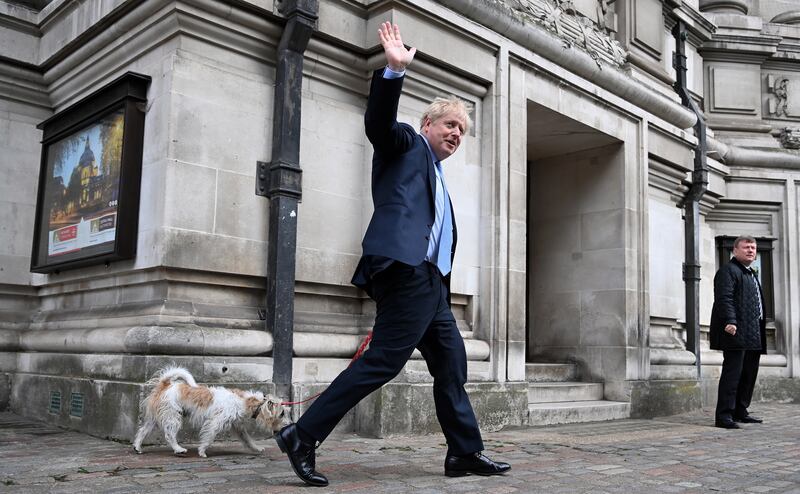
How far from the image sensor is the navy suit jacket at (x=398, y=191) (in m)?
3.92

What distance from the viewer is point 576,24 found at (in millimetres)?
8930

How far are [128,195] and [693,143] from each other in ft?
25.8

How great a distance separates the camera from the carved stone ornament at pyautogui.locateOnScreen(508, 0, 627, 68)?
823 centimetres

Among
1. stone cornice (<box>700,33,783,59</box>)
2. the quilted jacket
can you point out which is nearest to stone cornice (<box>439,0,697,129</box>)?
the quilted jacket

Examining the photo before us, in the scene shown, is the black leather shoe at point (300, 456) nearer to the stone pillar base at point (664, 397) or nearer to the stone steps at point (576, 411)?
the stone steps at point (576, 411)

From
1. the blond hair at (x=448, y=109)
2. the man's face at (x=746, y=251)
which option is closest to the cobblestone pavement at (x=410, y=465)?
the blond hair at (x=448, y=109)

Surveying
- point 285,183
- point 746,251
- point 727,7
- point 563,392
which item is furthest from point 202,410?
point 727,7

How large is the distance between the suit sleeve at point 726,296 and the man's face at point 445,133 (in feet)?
15.6

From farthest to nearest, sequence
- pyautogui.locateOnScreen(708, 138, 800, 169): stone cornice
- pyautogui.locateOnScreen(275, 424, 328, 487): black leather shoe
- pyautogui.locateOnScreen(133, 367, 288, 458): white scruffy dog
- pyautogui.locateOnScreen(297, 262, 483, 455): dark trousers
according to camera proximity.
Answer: pyautogui.locateOnScreen(708, 138, 800, 169): stone cornice < pyautogui.locateOnScreen(133, 367, 288, 458): white scruffy dog < pyautogui.locateOnScreen(297, 262, 483, 455): dark trousers < pyautogui.locateOnScreen(275, 424, 328, 487): black leather shoe

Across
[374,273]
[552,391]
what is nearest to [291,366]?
[374,273]

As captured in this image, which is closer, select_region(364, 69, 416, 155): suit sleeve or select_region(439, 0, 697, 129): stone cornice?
select_region(364, 69, 416, 155): suit sleeve

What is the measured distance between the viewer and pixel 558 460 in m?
5.08

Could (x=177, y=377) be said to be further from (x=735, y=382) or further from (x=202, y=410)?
(x=735, y=382)

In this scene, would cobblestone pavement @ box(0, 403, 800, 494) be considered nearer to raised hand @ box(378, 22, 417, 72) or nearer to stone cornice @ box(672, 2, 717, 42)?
raised hand @ box(378, 22, 417, 72)
